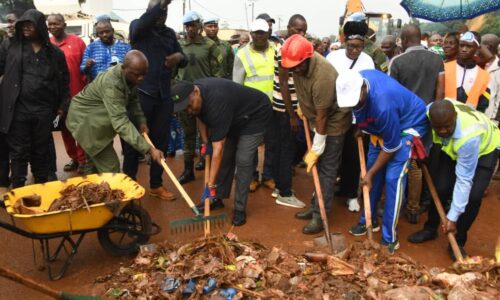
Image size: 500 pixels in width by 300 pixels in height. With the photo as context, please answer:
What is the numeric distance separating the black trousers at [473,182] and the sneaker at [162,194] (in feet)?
9.75

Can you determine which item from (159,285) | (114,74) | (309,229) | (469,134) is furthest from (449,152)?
(114,74)

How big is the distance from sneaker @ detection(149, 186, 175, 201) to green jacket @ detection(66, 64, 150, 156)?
1237 mm

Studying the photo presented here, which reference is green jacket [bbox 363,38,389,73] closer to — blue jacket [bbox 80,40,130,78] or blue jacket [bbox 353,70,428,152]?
blue jacket [bbox 353,70,428,152]

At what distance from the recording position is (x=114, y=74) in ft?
12.6

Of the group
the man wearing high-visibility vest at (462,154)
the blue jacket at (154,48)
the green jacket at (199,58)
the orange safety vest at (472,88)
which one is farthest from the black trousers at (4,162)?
the orange safety vest at (472,88)

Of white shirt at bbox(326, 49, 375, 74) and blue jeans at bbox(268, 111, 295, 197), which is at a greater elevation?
white shirt at bbox(326, 49, 375, 74)

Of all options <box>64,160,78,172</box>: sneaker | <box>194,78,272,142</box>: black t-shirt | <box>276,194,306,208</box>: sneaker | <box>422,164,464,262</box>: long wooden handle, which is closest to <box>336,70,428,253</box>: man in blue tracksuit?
<box>422,164,464,262</box>: long wooden handle

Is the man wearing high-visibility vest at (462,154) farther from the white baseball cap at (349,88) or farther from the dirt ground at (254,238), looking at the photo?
the white baseball cap at (349,88)

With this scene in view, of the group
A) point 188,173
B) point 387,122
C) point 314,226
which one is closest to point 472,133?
point 387,122

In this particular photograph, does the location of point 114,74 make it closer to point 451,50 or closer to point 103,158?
point 103,158

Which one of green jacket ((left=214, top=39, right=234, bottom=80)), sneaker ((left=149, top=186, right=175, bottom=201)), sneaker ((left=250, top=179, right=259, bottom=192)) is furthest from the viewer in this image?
green jacket ((left=214, top=39, right=234, bottom=80))

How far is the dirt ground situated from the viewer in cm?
341

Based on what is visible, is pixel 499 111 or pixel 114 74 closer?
pixel 114 74

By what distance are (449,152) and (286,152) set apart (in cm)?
187
